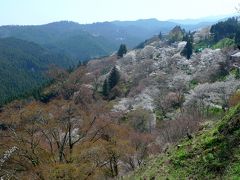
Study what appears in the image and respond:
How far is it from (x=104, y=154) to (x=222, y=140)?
13734mm

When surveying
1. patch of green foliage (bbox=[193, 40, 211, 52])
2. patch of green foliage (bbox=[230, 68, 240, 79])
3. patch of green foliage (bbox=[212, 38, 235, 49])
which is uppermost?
patch of green foliage (bbox=[212, 38, 235, 49])

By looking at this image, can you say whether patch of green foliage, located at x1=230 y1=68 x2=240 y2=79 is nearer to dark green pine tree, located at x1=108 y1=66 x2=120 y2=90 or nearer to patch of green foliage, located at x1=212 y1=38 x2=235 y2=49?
patch of green foliage, located at x1=212 y1=38 x2=235 y2=49

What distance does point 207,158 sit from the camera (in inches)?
533

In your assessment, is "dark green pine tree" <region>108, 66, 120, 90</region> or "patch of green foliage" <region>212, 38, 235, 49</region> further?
"patch of green foliage" <region>212, 38, 235, 49</region>

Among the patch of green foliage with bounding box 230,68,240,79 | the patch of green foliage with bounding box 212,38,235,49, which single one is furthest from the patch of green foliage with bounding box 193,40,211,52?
the patch of green foliage with bounding box 230,68,240,79

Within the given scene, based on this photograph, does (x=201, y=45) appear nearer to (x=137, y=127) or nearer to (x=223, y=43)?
(x=223, y=43)

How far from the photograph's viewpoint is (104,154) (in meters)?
26.5

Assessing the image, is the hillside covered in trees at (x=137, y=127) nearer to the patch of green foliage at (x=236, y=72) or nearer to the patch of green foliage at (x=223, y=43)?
the patch of green foliage at (x=236, y=72)

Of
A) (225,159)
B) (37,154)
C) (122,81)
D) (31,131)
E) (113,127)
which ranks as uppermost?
(225,159)

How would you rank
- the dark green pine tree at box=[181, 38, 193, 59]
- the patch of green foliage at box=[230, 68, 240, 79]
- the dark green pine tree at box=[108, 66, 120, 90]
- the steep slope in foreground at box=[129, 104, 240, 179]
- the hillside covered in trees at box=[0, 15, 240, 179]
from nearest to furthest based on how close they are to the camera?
the steep slope in foreground at box=[129, 104, 240, 179]
the hillside covered in trees at box=[0, 15, 240, 179]
the patch of green foliage at box=[230, 68, 240, 79]
the dark green pine tree at box=[108, 66, 120, 90]
the dark green pine tree at box=[181, 38, 193, 59]

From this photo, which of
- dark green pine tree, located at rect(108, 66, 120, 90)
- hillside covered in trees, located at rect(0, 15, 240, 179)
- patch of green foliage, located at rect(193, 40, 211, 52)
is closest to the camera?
hillside covered in trees, located at rect(0, 15, 240, 179)

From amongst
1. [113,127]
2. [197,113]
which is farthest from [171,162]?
[197,113]

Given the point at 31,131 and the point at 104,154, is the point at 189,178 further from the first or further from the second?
the point at 104,154

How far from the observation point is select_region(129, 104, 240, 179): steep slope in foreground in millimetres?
12492
